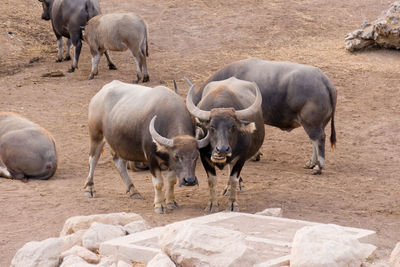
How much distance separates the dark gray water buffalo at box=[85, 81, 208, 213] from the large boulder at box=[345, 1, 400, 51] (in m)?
9.31

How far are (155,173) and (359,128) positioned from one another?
6.07 m

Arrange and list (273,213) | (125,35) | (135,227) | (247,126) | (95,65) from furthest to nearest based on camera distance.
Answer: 1. (95,65)
2. (125,35)
3. (247,126)
4. (273,213)
5. (135,227)

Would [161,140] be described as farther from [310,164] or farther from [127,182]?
[310,164]

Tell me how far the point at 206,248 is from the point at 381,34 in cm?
1299

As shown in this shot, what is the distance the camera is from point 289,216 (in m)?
9.64

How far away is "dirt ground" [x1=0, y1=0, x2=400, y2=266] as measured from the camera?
9.95m

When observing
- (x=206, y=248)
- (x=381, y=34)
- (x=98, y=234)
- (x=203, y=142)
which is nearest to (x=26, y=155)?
(x=203, y=142)

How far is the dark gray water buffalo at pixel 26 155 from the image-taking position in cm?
1146

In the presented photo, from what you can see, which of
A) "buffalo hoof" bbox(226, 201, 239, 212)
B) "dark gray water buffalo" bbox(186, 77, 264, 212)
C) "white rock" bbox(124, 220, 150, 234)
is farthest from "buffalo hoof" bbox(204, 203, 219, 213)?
"white rock" bbox(124, 220, 150, 234)

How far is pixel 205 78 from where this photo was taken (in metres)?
17.1

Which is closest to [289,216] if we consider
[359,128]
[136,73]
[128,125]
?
[128,125]

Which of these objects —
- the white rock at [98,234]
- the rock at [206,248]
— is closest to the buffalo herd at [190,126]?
the white rock at [98,234]

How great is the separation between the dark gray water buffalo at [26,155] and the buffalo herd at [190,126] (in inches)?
0.6

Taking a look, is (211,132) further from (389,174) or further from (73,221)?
(389,174)
